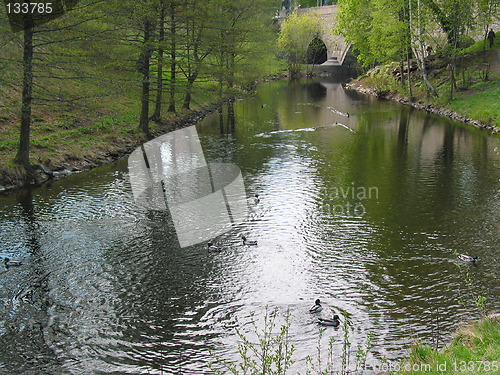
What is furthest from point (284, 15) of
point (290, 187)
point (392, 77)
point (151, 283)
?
point (151, 283)

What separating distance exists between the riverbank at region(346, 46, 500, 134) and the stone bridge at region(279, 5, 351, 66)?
32.3 m

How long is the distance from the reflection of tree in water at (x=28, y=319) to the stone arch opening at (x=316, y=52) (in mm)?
89740

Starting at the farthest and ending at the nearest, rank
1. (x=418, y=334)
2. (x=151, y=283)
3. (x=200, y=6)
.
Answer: (x=200, y=6) < (x=151, y=283) < (x=418, y=334)

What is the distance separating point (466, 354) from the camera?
9.21m

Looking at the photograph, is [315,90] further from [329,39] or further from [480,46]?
[329,39]

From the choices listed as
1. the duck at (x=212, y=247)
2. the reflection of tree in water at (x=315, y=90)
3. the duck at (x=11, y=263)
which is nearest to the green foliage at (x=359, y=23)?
the reflection of tree in water at (x=315, y=90)

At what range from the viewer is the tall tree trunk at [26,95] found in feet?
70.2

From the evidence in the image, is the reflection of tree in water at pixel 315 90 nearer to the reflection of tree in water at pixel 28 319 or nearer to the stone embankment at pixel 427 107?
the stone embankment at pixel 427 107

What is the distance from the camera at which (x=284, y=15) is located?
343 ft

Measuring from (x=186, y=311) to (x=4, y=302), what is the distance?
493 cm

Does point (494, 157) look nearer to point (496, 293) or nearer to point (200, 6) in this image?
point (496, 293)

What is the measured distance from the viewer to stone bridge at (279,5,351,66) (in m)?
92.2

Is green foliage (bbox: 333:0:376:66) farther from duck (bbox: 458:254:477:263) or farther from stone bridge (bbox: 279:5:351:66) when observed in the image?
duck (bbox: 458:254:477:263)
